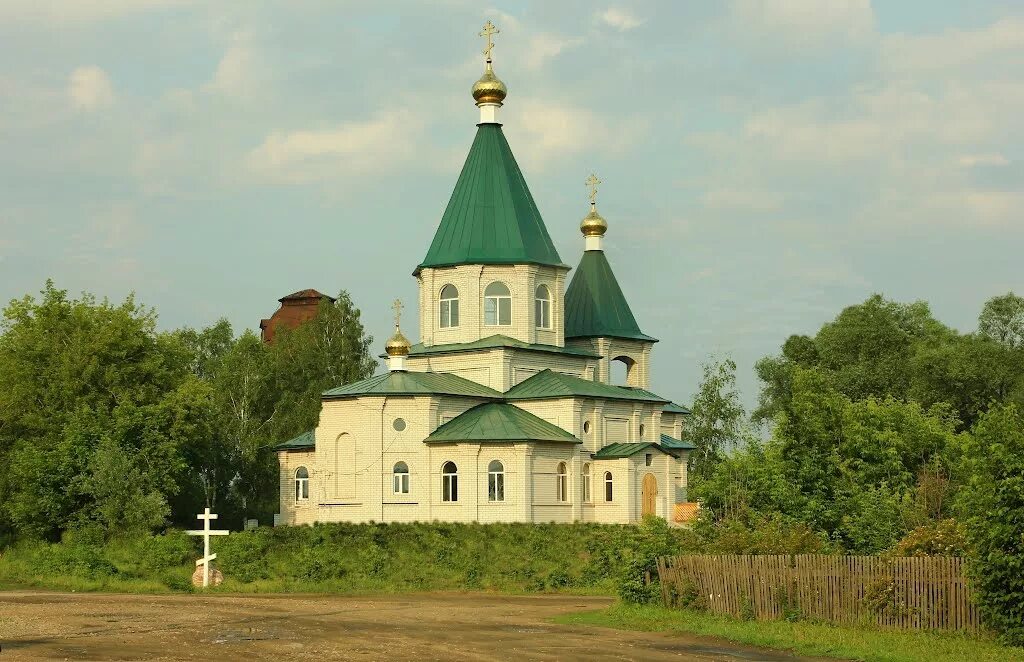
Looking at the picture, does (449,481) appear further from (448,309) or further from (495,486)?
(448,309)

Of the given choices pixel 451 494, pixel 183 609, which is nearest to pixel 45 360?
pixel 451 494

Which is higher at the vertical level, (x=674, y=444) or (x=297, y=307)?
(x=297, y=307)

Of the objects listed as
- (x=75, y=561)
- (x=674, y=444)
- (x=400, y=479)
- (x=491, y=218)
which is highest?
(x=491, y=218)

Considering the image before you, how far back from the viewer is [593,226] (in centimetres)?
5628

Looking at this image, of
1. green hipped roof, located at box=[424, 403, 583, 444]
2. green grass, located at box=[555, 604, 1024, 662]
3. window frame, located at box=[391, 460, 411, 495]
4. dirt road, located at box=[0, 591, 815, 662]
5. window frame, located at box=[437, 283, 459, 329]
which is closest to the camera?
dirt road, located at box=[0, 591, 815, 662]

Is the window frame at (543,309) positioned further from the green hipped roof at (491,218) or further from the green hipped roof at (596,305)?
the green hipped roof at (596,305)

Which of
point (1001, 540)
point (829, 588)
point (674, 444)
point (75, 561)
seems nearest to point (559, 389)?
point (674, 444)

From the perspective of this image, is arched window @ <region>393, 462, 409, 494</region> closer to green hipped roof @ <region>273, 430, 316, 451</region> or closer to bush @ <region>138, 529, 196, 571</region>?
green hipped roof @ <region>273, 430, 316, 451</region>

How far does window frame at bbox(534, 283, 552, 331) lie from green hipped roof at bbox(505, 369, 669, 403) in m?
1.63

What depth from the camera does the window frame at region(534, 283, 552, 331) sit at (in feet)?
164

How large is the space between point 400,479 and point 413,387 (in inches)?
117

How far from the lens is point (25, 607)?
89.1ft

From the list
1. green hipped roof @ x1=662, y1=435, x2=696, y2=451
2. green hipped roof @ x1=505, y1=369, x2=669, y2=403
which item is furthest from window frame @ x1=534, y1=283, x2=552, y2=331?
green hipped roof @ x1=662, y1=435, x2=696, y2=451

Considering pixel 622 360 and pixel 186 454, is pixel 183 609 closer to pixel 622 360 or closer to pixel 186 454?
pixel 186 454
